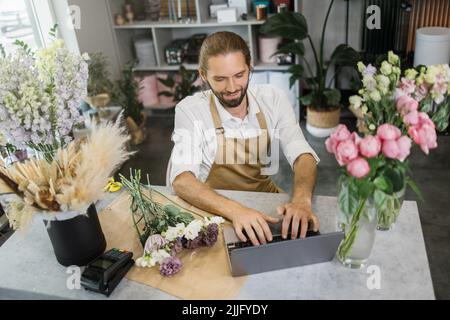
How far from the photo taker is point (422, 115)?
1.07m

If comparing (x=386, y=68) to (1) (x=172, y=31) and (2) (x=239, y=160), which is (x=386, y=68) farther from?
(1) (x=172, y=31)

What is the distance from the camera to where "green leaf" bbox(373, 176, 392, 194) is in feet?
3.46

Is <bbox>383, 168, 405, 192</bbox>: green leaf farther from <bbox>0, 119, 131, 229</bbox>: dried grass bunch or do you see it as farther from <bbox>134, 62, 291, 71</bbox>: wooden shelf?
<bbox>134, 62, 291, 71</bbox>: wooden shelf

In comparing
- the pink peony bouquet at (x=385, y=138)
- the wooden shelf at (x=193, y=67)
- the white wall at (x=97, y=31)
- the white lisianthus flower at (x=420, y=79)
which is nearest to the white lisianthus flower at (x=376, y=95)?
the pink peony bouquet at (x=385, y=138)

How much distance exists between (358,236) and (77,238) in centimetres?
81

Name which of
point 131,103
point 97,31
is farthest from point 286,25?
point 97,31

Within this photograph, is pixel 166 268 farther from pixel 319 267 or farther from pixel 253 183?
pixel 253 183

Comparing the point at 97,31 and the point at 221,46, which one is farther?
the point at 97,31

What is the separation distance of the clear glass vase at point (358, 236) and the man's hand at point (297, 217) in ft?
0.36

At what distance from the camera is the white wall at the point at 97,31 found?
12.2 ft

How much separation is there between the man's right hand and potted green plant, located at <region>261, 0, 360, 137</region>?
7.65 feet

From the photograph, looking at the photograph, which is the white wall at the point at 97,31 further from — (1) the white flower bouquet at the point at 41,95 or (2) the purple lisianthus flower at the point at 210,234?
(2) the purple lisianthus flower at the point at 210,234

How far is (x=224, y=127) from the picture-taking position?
75.9 inches
